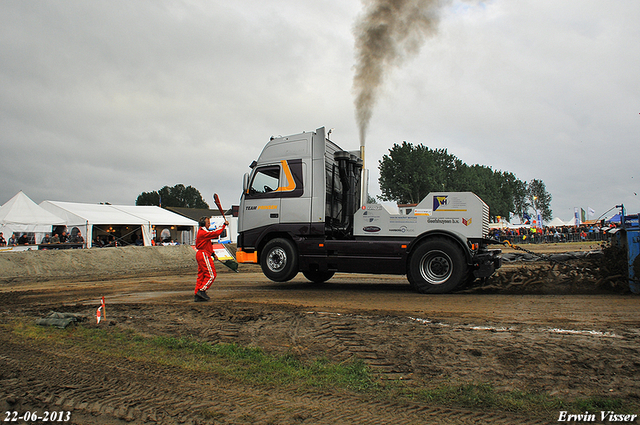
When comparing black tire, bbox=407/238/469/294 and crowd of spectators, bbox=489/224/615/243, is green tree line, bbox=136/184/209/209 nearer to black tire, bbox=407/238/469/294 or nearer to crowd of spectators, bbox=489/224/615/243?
crowd of spectators, bbox=489/224/615/243

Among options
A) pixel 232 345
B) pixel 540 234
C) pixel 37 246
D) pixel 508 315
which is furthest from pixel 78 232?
pixel 540 234

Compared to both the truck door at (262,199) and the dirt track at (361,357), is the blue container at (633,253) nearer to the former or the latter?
the dirt track at (361,357)

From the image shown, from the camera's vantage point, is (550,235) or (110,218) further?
(550,235)

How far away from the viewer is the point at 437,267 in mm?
8477

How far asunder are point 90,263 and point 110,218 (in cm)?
718

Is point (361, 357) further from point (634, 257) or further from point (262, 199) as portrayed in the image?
point (262, 199)

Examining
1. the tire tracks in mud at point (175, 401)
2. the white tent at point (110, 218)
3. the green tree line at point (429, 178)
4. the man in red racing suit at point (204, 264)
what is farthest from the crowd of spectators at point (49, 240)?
the green tree line at point (429, 178)

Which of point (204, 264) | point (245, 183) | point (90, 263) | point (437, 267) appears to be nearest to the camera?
point (204, 264)

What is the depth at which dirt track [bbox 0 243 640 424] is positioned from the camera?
3.12m

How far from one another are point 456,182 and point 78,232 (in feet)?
198

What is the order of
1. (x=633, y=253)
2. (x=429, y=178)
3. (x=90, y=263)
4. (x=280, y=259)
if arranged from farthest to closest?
(x=429, y=178) → (x=90, y=263) → (x=280, y=259) → (x=633, y=253)

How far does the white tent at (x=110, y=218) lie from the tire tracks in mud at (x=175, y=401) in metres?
21.8

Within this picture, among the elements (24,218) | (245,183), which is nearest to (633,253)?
(245,183)

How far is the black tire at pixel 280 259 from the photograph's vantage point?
381 inches
